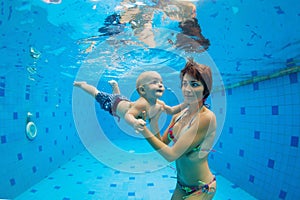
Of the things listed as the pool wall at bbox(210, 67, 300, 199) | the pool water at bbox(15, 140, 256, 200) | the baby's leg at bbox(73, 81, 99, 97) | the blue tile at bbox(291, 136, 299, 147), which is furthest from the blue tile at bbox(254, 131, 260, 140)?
the baby's leg at bbox(73, 81, 99, 97)

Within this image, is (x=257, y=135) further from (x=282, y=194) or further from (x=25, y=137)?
(x=25, y=137)

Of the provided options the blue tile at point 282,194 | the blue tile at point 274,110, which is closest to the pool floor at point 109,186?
the blue tile at point 282,194

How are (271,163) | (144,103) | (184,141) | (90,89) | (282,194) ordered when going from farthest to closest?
(271,163) < (282,194) < (90,89) < (144,103) < (184,141)

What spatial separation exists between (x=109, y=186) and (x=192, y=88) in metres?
6.26

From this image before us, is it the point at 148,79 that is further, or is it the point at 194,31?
the point at 194,31

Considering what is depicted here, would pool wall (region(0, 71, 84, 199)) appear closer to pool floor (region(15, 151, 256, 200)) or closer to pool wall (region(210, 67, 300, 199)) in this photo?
pool floor (region(15, 151, 256, 200))

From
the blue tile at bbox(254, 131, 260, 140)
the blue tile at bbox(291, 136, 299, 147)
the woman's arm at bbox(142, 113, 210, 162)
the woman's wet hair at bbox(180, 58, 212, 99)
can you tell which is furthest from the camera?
the blue tile at bbox(254, 131, 260, 140)

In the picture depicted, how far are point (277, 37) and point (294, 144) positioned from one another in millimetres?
2919

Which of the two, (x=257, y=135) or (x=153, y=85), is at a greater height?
(x=153, y=85)

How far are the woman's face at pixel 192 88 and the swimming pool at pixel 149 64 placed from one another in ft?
7.07

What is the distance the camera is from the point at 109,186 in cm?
754

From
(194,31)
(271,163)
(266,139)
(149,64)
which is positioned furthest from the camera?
(149,64)

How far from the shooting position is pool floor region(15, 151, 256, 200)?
21.9ft

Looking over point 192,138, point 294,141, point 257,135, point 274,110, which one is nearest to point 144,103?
point 192,138
